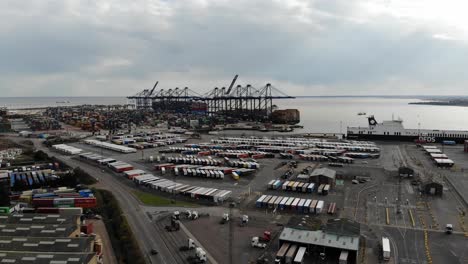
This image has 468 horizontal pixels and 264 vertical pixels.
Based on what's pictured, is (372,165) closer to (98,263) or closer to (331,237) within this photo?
(331,237)

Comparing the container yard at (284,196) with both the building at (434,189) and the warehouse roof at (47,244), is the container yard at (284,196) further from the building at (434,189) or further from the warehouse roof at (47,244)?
the warehouse roof at (47,244)

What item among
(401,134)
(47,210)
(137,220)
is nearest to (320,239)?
(137,220)

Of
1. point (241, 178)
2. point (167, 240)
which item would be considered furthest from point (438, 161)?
point (167, 240)

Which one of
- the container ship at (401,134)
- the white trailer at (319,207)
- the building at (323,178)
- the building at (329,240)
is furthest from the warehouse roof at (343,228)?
the container ship at (401,134)

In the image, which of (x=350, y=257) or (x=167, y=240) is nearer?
(x=350, y=257)

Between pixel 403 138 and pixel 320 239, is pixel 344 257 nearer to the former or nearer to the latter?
pixel 320 239

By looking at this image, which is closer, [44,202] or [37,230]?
[37,230]
